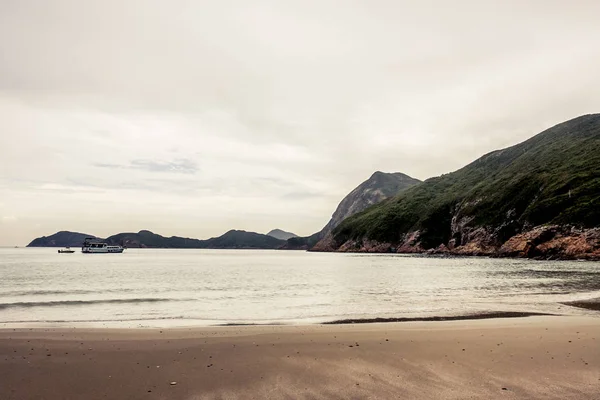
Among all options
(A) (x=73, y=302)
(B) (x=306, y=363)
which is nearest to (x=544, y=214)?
(A) (x=73, y=302)

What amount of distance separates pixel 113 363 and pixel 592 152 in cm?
20965

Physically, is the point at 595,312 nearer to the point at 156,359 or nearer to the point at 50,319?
the point at 156,359

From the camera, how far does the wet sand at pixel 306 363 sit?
31.9 ft

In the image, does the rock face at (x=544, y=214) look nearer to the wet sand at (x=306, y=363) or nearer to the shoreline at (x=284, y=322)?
the shoreline at (x=284, y=322)

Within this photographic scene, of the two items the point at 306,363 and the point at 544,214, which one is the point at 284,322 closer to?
the point at 306,363

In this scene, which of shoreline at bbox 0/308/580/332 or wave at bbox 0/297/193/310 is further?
wave at bbox 0/297/193/310

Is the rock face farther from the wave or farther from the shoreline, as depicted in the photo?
the wave

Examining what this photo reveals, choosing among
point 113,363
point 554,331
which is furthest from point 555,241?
point 113,363

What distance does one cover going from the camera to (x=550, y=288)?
4094cm

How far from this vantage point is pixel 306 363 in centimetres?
1228

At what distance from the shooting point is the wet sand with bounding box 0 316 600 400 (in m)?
9.73

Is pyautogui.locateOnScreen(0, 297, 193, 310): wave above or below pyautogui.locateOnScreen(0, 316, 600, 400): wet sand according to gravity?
below

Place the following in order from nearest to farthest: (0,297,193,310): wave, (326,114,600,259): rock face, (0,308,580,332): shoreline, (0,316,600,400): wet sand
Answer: (0,316,600,400): wet sand, (0,308,580,332): shoreline, (0,297,193,310): wave, (326,114,600,259): rock face

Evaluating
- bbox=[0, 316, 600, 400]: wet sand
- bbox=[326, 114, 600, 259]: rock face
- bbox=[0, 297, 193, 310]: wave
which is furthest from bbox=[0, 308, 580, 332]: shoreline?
bbox=[326, 114, 600, 259]: rock face
